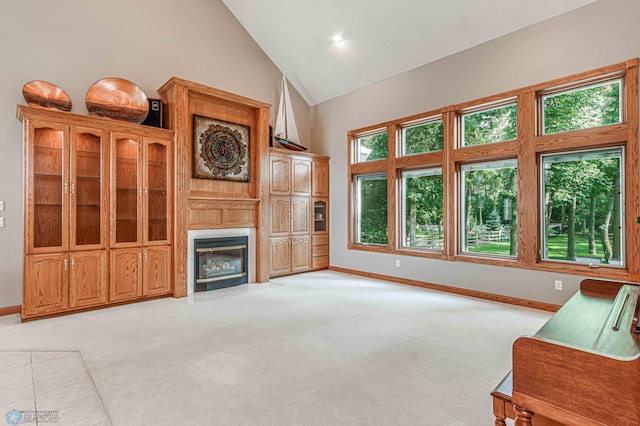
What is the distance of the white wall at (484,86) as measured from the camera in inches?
154

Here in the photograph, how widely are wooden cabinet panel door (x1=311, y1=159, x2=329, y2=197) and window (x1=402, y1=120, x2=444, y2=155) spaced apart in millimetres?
1800

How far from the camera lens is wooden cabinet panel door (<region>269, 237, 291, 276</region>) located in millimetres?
→ 6160

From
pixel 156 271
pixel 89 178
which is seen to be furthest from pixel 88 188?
pixel 156 271

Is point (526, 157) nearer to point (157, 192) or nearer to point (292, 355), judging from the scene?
point (292, 355)

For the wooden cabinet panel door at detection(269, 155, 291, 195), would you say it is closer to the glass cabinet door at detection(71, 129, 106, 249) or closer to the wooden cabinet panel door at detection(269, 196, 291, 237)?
the wooden cabinet panel door at detection(269, 196, 291, 237)

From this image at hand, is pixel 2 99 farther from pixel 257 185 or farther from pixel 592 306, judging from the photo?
pixel 592 306

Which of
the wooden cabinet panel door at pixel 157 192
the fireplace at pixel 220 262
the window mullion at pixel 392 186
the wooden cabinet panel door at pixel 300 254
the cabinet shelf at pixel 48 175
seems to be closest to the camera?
the cabinet shelf at pixel 48 175

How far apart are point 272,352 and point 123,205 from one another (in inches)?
119

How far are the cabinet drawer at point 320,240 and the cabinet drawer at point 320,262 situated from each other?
0.97 feet

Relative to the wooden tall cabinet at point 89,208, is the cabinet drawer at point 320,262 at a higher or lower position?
lower

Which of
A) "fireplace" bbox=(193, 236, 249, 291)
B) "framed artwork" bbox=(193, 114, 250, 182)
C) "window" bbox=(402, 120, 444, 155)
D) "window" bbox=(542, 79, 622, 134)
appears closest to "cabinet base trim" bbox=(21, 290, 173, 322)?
"fireplace" bbox=(193, 236, 249, 291)

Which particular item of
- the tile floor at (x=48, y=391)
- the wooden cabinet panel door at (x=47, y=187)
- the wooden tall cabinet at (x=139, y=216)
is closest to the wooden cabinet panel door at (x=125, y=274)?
the wooden tall cabinet at (x=139, y=216)

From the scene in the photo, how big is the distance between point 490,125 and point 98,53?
572 cm

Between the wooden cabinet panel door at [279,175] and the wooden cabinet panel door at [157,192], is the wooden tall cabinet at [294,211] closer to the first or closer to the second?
the wooden cabinet panel door at [279,175]
